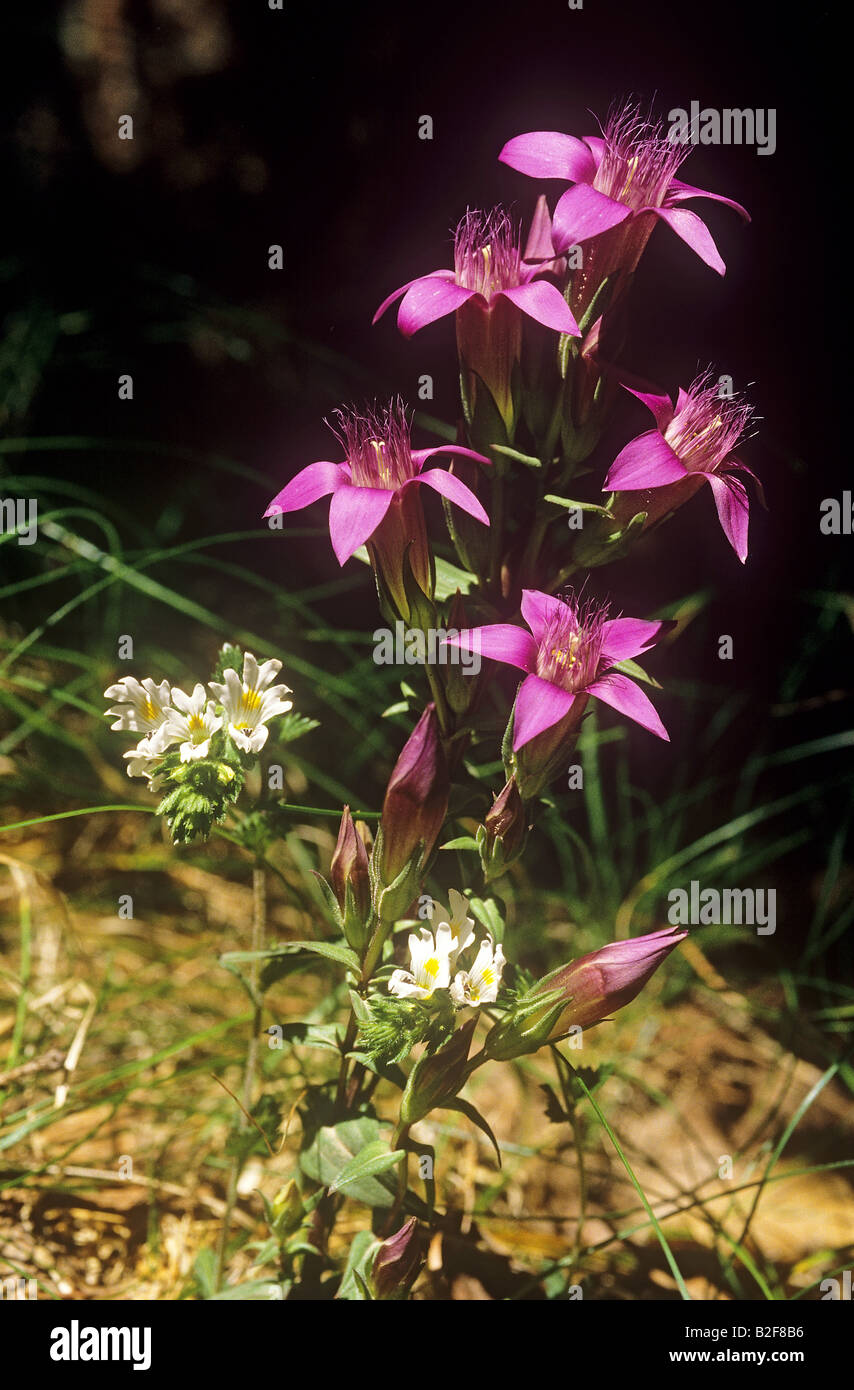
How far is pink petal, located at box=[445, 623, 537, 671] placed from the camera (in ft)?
3.27

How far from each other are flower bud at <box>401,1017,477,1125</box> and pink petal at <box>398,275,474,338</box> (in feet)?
2.38

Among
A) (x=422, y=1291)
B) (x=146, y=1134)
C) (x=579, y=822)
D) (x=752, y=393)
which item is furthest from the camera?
(x=579, y=822)

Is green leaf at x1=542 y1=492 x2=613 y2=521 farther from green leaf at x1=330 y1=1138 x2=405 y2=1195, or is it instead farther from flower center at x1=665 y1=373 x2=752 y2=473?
green leaf at x1=330 y1=1138 x2=405 y2=1195

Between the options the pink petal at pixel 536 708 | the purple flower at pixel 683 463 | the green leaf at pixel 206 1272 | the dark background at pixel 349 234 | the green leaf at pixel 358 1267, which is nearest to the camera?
the pink petal at pixel 536 708

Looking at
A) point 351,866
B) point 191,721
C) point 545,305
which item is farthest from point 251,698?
point 545,305

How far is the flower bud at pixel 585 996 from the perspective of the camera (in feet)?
3.40

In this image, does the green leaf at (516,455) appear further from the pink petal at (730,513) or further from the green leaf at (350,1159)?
the green leaf at (350,1159)

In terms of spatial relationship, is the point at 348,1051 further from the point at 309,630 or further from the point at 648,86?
the point at 648,86

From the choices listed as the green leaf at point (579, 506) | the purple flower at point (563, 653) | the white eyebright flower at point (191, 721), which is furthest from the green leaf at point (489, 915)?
the green leaf at point (579, 506)

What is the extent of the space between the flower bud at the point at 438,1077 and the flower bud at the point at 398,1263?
148mm

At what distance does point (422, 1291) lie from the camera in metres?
1.52

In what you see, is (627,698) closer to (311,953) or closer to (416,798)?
(416,798)

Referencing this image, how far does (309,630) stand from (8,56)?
1.30m

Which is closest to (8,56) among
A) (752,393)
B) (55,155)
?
(55,155)
